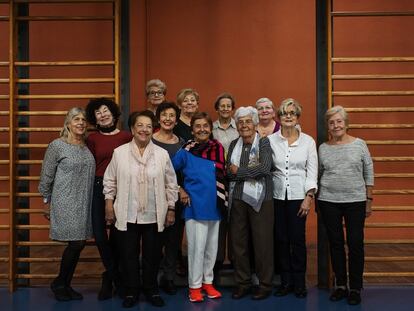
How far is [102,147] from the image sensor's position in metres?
3.51

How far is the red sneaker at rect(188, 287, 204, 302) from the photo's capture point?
3.52 m

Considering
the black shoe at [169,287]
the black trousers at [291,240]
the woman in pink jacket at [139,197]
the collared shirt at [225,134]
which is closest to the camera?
the woman in pink jacket at [139,197]

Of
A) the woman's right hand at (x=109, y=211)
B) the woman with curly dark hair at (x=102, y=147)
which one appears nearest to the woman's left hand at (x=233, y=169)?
the woman with curly dark hair at (x=102, y=147)

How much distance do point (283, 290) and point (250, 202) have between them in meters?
0.78

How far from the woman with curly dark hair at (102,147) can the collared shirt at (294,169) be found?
1.16 metres

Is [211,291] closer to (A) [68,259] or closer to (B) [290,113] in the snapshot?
(A) [68,259]

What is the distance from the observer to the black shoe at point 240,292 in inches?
141

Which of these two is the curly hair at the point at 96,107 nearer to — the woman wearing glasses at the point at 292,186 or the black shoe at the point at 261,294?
the woman wearing glasses at the point at 292,186

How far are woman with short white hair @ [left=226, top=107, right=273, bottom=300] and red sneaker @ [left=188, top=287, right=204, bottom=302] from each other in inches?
10.4

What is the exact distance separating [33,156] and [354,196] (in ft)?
11.8

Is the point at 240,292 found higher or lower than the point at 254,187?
lower

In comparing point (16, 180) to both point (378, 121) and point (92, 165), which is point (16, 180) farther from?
point (378, 121)

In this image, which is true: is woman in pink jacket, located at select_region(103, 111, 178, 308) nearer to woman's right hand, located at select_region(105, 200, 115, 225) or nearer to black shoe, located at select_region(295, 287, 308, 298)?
woman's right hand, located at select_region(105, 200, 115, 225)

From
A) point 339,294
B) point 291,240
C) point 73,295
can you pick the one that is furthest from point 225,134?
point 73,295
